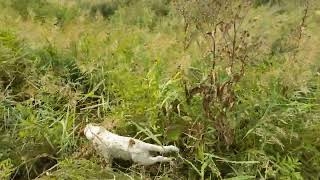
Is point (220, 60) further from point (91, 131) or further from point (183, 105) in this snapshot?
point (91, 131)

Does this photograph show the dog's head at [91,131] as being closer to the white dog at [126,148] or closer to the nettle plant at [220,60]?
the white dog at [126,148]

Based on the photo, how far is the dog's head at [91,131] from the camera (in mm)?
2865

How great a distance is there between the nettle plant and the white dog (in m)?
0.28

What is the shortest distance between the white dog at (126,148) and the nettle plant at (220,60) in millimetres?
284

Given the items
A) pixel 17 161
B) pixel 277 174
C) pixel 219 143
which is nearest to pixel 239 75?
pixel 219 143

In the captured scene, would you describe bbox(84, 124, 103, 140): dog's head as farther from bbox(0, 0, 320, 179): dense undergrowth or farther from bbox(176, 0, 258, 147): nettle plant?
bbox(176, 0, 258, 147): nettle plant

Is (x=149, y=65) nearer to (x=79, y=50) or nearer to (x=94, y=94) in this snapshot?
(x=94, y=94)

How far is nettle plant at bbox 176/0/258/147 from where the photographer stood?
9.20 ft

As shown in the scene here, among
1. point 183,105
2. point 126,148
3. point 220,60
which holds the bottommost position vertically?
point 126,148

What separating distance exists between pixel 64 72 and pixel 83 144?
2.72ft

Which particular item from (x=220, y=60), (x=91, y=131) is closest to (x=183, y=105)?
(x=220, y=60)

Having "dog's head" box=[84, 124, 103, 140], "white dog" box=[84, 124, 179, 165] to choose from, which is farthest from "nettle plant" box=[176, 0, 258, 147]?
"dog's head" box=[84, 124, 103, 140]

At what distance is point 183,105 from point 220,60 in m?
0.34

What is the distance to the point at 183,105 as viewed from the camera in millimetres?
2965
